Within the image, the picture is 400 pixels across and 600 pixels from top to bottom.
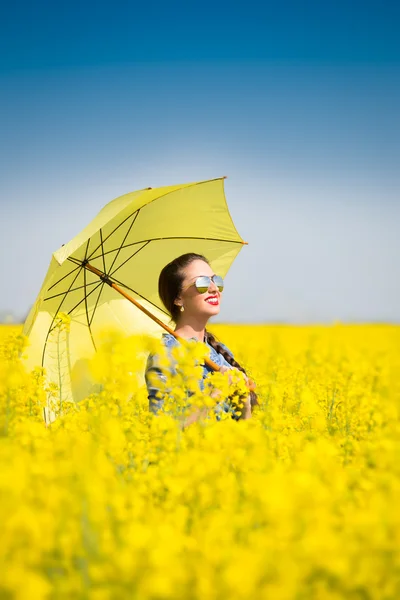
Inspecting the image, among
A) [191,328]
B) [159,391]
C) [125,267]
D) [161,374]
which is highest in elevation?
[125,267]

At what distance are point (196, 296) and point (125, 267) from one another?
112 centimetres

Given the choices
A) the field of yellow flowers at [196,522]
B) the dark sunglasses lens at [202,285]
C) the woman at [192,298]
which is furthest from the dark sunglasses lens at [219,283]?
the field of yellow flowers at [196,522]

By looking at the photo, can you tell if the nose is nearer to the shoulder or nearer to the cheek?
the cheek

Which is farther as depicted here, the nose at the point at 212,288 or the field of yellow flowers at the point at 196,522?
the nose at the point at 212,288

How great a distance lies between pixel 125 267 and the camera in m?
4.88

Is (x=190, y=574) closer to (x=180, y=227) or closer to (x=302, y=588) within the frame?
(x=302, y=588)

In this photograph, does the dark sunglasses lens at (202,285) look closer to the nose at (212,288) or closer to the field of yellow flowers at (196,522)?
the nose at (212,288)

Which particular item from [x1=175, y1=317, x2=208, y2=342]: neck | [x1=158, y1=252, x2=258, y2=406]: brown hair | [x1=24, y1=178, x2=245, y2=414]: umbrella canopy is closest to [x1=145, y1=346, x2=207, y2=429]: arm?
[x1=175, y1=317, x2=208, y2=342]: neck

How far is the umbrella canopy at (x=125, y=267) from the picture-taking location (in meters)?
4.56

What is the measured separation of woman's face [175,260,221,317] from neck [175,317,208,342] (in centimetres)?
6

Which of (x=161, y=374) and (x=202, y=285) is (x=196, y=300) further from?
(x=161, y=374)

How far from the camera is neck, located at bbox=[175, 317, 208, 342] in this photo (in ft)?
13.4

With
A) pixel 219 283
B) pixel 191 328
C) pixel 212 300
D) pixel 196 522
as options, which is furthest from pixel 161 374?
pixel 196 522

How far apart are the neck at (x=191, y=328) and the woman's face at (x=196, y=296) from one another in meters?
0.06
